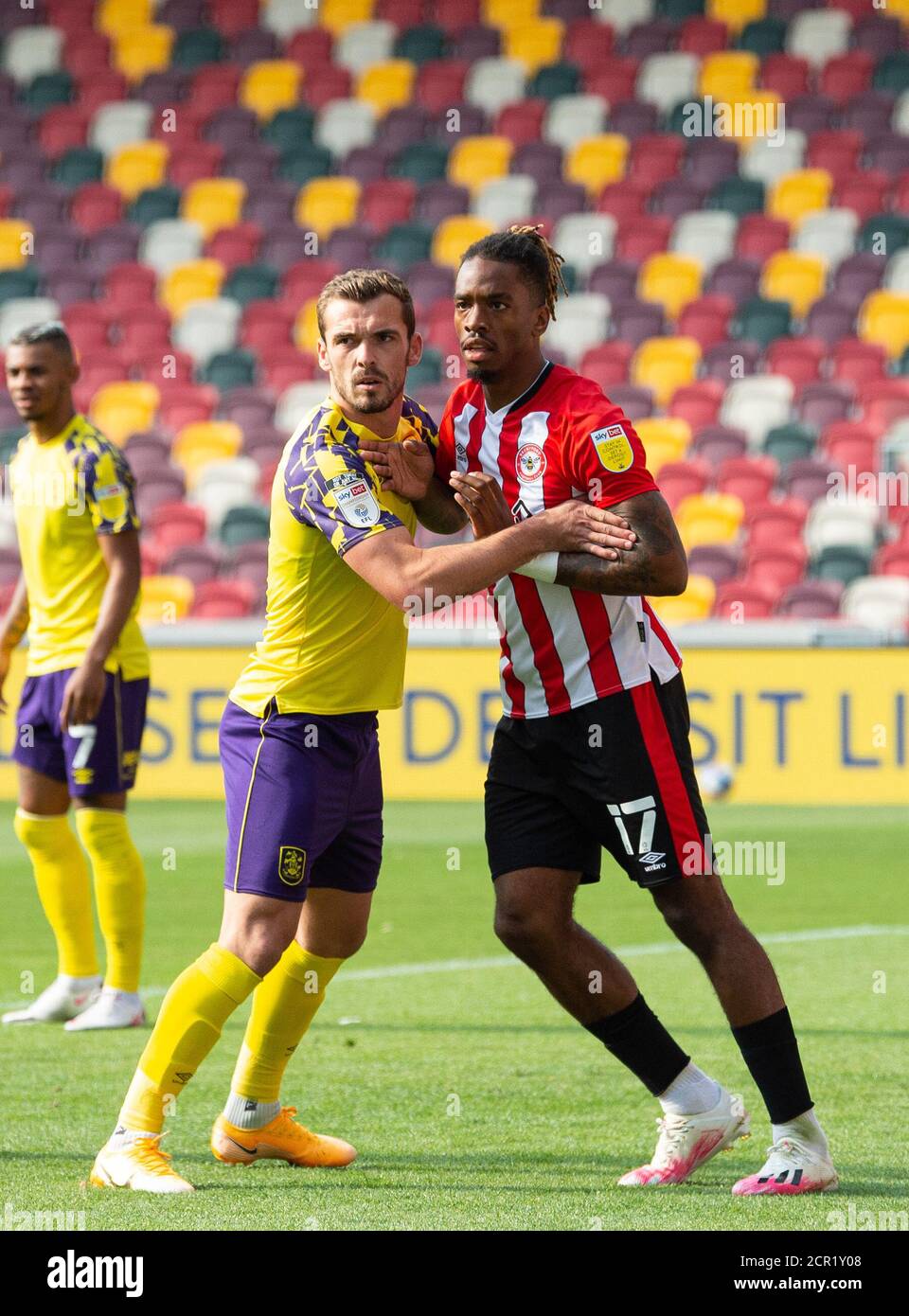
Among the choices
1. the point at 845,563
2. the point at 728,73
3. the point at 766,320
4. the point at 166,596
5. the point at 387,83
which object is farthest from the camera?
the point at 387,83

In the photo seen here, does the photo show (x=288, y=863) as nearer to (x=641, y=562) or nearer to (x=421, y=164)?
(x=641, y=562)

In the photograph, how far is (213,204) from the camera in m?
20.9

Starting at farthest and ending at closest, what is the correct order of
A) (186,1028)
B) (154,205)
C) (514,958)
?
(154,205) < (514,958) < (186,1028)

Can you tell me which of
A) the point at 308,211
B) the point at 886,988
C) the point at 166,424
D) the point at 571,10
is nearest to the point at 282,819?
the point at 886,988

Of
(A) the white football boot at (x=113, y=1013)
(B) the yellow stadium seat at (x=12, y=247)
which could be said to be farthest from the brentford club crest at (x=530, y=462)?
(B) the yellow stadium seat at (x=12, y=247)

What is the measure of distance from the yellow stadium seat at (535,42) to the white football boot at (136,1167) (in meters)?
19.1

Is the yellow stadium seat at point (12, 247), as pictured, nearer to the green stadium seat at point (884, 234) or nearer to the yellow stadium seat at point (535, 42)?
the yellow stadium seat at point (535, 42)

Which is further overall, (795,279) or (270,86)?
(270,86)

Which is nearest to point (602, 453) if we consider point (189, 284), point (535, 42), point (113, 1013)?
point (113, 1013)

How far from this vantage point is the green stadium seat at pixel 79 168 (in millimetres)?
21406

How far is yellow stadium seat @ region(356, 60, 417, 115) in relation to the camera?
71.2 feet

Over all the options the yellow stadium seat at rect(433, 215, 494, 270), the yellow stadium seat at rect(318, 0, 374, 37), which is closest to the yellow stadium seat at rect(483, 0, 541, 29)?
the yellow stadium seat at rect(318, 0, 374, 37)

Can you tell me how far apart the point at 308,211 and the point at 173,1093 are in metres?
17.5

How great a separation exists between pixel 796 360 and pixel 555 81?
5531 mm
